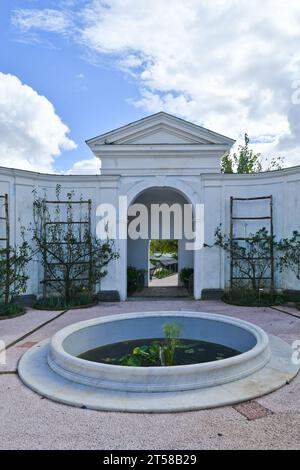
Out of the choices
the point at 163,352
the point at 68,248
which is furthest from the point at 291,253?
the point at 68,248

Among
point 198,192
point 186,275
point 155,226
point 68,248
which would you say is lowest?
point 186,275

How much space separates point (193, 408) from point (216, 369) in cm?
57

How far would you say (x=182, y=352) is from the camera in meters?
5.04

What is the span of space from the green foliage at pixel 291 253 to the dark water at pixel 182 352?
4.16 meters

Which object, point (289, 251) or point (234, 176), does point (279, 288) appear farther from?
point (234, 176)

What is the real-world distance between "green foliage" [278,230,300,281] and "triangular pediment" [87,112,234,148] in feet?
10.4

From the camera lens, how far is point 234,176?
9.41m

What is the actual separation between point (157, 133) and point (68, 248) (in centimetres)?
418

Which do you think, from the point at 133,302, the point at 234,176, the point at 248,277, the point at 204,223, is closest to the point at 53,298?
the point at 133,302

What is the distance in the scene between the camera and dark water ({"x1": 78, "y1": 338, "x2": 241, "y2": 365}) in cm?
475

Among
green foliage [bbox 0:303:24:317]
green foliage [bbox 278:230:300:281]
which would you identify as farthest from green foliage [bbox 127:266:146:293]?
green foliage [bbox 278:230:300:281]

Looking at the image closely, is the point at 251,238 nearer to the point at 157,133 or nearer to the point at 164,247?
the point at 157,133

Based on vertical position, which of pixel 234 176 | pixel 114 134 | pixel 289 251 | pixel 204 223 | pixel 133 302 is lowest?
pixel 133 302

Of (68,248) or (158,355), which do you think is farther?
(68,248)
